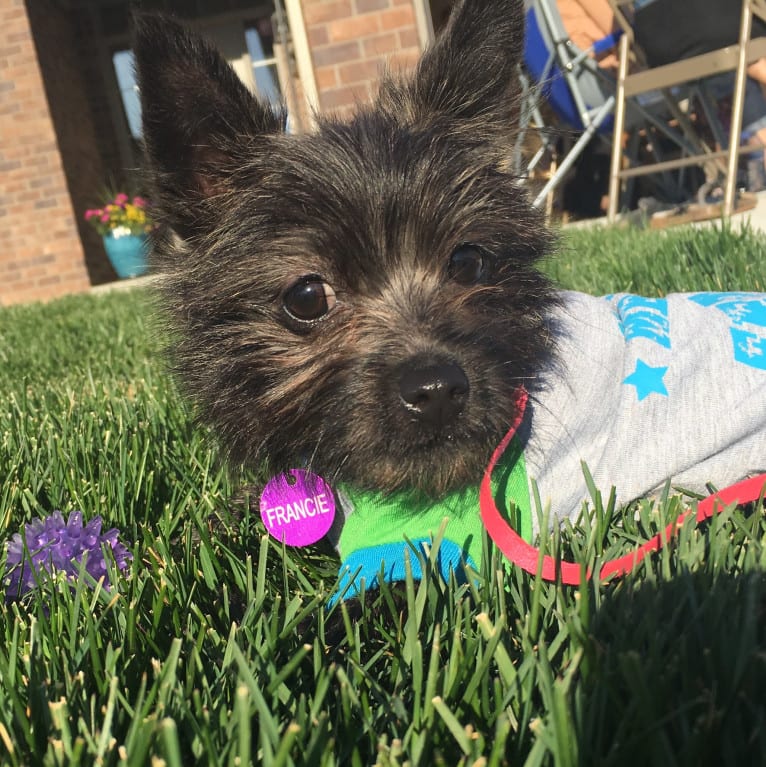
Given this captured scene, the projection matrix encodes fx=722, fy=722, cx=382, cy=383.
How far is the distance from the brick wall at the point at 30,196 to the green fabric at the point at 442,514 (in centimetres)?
986

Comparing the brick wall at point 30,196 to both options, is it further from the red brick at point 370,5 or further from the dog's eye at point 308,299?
the dog's eye at point 308,299

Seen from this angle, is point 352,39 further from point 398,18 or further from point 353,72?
point 398,18

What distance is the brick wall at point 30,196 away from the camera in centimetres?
995

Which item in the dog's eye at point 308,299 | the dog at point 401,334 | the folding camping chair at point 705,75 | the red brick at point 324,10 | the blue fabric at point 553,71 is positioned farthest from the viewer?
the blue fabric at point 553,71

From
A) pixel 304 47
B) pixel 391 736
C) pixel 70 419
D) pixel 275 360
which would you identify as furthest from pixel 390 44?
pixel 391 736

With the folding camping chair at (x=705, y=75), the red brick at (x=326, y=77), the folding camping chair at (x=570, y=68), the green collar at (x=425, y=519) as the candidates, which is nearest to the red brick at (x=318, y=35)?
the red brick at (x=326, y=77)

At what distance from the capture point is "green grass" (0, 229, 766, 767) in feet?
3.11

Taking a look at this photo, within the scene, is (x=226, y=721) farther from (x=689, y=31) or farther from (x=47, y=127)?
(x=47, y=127)

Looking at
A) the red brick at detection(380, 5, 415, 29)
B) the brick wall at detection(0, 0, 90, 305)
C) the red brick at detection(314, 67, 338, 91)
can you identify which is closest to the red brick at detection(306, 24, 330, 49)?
the red brick at detection(314, 67, 338, 91)

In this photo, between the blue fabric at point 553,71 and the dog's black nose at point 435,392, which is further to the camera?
the blue fabric at point 553,71

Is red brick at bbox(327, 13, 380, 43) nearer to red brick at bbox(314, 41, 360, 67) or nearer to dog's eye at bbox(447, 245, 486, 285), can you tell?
red brick at bbox(314, 41, 360, 67)

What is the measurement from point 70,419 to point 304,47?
441 centimetres

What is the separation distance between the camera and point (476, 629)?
4.33ft

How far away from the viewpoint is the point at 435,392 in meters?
1.50
